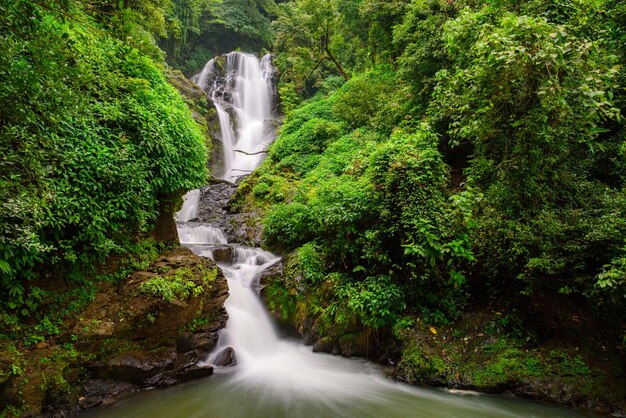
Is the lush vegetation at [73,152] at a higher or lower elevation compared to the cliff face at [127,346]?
higher

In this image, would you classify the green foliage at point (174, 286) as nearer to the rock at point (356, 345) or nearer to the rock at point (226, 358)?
the rock at point (226, 358)

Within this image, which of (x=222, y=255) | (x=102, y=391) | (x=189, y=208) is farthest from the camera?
(x=189, y=208)

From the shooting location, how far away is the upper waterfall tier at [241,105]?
22031 millimetres

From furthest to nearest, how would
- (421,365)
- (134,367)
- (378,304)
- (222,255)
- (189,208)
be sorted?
(189,208)
(222,255)
(378,304)
(421,365)
(134,367)

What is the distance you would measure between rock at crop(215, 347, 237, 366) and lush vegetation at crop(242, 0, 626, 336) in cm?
230

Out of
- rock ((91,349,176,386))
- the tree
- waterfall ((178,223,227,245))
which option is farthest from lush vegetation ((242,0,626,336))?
the tree

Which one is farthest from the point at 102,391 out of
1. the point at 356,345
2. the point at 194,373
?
→ the point at 356,345

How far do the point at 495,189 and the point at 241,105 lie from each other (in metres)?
23.6

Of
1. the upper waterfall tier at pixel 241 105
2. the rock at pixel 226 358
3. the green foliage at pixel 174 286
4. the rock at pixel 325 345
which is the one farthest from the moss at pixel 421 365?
the upper waterfall tier at pixel 241 105

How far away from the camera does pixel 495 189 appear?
6496 millimetres

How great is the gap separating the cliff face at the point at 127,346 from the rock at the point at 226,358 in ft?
Result: 0.88

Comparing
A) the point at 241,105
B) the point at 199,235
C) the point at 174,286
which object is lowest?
the point at 174,286

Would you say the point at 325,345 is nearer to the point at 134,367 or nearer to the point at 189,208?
the point at 134,367

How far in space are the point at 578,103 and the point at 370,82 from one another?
11458mm
